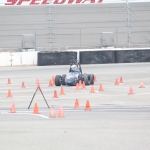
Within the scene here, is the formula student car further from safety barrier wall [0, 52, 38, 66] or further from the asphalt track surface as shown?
safety barrier wall [0, 52, 38, 66]

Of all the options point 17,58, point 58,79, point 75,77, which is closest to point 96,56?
point 17,58

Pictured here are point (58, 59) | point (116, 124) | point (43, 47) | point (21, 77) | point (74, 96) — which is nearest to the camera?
point (116, 124)

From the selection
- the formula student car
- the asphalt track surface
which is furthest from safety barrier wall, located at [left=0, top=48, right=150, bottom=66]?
the formula student car

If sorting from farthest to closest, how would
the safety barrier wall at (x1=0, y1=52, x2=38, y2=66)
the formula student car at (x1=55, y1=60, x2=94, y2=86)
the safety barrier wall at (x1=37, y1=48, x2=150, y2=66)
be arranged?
the safety barrier wall at (x1=0, y1=52, x2=38, y2=66) < the safety barrier wall at (x1=37, y1=48, x2=150, y2=66) < the formula student car at (x1=55, y1=60, x2=94, y2=86)

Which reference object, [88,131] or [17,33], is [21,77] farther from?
[88,131]

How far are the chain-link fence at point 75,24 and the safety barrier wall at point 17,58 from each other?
9.73 ft

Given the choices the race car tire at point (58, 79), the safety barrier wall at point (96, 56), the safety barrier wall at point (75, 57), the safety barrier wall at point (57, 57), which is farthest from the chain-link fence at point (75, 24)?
the race car tire at point (58, 79)

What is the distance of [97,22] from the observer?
42.7 m

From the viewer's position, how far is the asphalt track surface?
1110cm

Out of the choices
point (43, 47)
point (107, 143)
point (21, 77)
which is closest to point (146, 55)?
point (43, 47)

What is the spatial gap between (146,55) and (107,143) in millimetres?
27876

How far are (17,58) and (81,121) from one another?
2474 centimetres

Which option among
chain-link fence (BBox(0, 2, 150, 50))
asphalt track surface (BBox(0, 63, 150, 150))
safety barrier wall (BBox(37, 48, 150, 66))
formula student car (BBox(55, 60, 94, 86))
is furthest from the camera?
chain-link fence (BBox(0, 2, 150, 50))

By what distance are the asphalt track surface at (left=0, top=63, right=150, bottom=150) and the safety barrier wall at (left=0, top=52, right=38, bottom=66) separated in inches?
439
